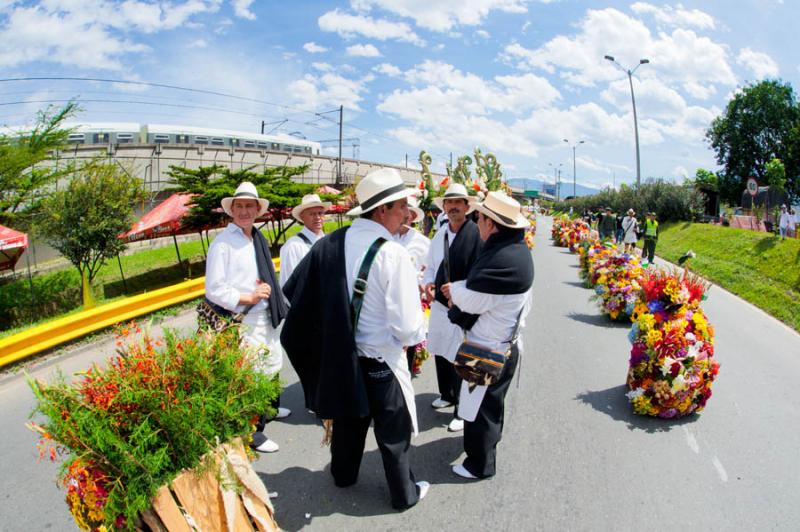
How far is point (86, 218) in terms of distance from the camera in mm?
11383

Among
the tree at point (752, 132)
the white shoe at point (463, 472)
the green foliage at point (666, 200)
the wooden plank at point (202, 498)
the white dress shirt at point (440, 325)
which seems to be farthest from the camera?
the tree at point (752, 132)

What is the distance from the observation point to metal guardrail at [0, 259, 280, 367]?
6059mm

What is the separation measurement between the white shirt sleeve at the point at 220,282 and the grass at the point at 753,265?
10345 mm

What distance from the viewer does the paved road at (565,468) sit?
3.23 meters

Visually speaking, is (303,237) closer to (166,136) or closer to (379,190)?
(379,190)

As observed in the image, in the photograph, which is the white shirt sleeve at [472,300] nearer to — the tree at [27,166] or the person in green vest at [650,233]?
the tree at [27,166]

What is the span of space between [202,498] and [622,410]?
4.07 metres

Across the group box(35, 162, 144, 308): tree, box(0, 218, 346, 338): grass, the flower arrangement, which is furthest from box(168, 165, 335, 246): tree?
the flower arrangement

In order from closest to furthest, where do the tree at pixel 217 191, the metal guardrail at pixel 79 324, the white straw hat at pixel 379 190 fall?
1. the white straw hat at pixel 379 190
2. the metal guardrail at pixel 79 324
3. the tree at pixel 217 191

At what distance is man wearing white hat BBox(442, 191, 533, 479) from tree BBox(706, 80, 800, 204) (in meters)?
55.7

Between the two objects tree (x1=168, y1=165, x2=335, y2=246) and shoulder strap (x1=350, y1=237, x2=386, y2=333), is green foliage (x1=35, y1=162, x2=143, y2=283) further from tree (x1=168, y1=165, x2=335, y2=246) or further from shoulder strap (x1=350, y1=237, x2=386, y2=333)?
shoulder strap (x1=350, y1=237, x2=386, y2=333)

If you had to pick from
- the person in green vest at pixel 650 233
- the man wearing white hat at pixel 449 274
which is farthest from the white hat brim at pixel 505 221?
the person in green vest at pixel 650 233

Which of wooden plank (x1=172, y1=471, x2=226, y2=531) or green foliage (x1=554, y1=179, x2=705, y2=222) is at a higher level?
green foliage (x1=554, y1=179, x2=705, y2=222)

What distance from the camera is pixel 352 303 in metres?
2.93
